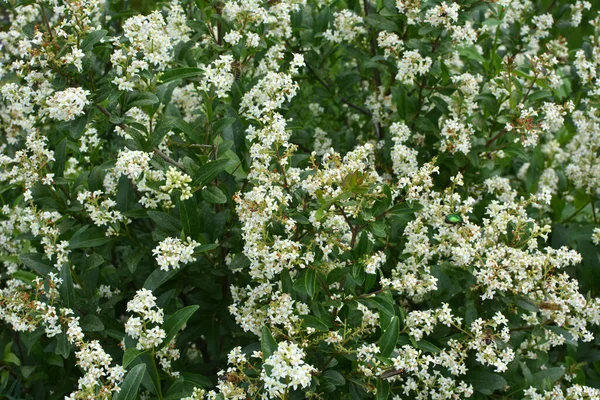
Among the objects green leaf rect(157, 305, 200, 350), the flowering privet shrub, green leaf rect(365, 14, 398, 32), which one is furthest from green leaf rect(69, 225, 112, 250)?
green leaf rect(365, 14, 398, 32)

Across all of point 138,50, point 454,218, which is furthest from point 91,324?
point 454,218

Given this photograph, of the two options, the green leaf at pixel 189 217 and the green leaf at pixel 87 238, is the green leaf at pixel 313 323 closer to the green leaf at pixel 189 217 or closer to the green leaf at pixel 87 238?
the green leaf at pixel 189 217

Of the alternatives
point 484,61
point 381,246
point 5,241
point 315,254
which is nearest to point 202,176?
point 315,254

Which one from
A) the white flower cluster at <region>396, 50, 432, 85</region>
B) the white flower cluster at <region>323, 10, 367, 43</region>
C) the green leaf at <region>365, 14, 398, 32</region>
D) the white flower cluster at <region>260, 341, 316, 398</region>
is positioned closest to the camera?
the white flower cluster at <region>260, 341, 316, 398</region>

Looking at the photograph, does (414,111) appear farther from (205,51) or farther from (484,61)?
(205,51)

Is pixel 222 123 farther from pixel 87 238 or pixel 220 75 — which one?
pixel 87 238

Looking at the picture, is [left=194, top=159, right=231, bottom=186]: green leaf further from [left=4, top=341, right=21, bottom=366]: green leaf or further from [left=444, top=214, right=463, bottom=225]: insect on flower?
[left=4, top=341, right=21, bottom=366]: green leaf

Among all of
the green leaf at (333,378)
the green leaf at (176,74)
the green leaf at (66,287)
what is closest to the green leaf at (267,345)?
the green leaf at (333,378)
